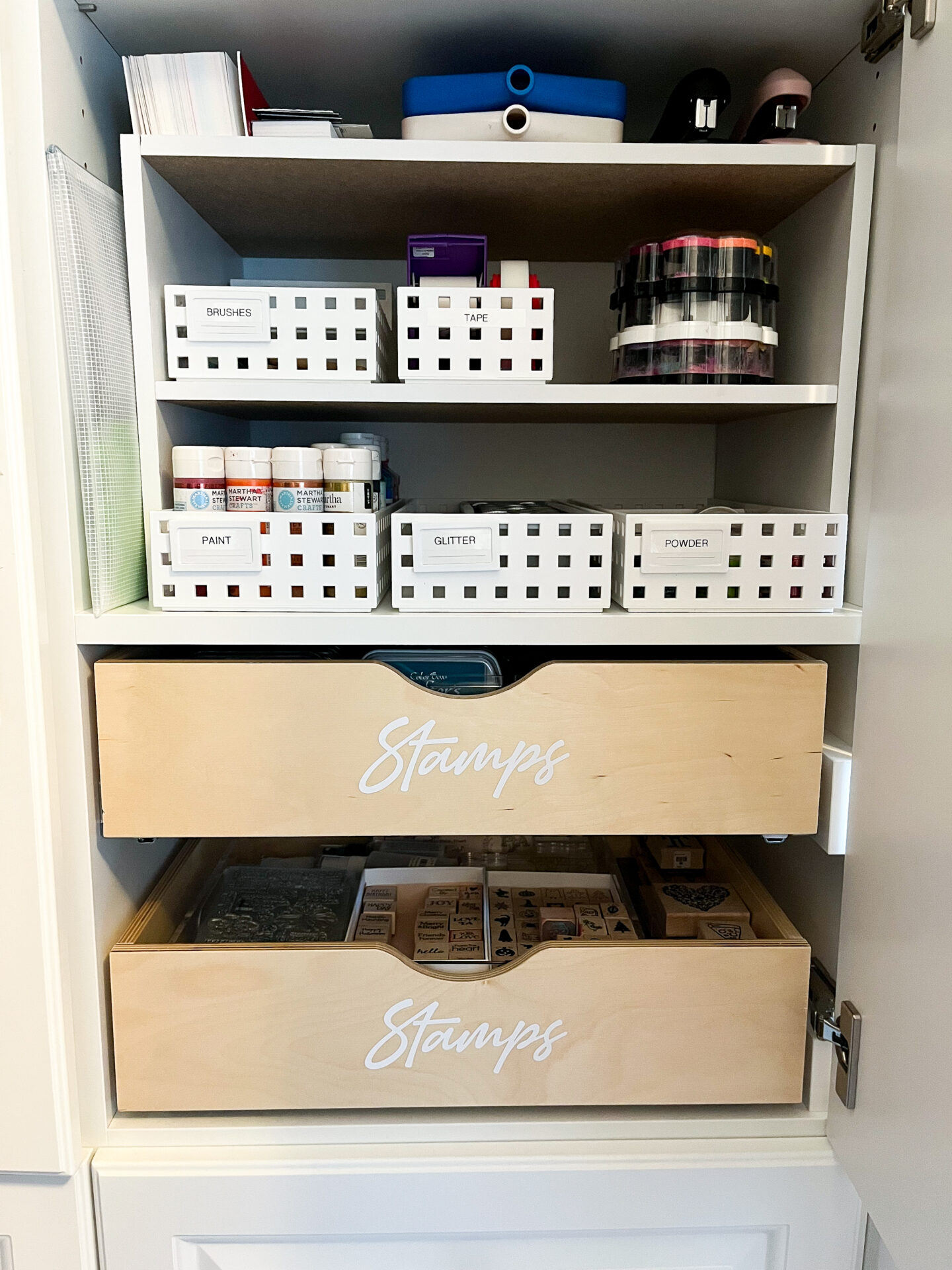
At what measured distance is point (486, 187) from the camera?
90 centimetres

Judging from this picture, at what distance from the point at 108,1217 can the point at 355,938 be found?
14.3 inches

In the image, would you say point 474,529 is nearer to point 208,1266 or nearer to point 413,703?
point 413,703

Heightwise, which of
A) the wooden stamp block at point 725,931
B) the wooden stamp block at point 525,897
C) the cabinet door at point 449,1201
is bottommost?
the cabinet door at point 449,1201

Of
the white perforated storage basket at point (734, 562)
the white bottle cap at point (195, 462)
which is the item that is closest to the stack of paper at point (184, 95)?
the white bottle cap at point (195, 462)

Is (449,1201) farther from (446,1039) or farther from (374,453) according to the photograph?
(374,453)

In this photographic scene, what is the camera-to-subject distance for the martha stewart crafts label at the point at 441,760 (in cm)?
84

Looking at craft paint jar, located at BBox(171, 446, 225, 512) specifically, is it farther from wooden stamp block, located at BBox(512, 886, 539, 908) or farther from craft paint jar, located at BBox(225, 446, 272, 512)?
wooden stamp block, located at BBox(512, 886, 539, 908)

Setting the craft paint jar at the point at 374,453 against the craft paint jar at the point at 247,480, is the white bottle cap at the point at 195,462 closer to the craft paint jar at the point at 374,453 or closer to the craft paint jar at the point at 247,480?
the craft paint jar at the point at 247,480

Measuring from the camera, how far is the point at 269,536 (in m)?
0.84

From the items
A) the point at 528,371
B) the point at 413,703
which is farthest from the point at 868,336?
the point at 413,703

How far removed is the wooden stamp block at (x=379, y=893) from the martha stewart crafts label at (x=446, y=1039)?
0.23 meters

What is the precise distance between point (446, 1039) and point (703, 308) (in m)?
0.80

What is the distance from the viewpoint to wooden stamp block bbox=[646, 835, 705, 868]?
1142 mm

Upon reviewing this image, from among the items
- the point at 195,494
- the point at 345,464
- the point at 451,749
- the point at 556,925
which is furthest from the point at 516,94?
the point at 556,925
